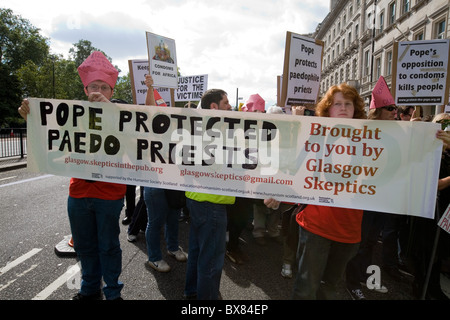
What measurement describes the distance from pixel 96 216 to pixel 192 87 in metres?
5.79

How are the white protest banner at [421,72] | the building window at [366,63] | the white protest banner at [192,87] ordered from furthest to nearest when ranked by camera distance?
the building window at [366,63] → the white protest banner at [192,87] → the white protest banner at [421,72]

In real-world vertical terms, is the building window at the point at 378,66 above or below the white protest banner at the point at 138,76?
above

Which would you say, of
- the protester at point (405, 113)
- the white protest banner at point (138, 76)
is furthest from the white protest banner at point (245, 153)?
the protester at point (405, 113)

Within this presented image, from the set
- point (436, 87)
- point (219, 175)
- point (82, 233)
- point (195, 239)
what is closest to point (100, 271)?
point (82, 233)

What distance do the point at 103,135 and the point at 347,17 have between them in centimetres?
4368

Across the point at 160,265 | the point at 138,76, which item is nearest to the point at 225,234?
the point at 160,265

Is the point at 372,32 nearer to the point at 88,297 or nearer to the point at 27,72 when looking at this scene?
Result: the point at 88,297

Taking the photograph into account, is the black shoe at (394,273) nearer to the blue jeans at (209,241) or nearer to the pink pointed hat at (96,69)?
the blue jeans at (209,241)

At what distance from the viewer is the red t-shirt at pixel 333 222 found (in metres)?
1.97

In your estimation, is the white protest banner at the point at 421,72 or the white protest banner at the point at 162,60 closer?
the white protest banner at the point at 421,72

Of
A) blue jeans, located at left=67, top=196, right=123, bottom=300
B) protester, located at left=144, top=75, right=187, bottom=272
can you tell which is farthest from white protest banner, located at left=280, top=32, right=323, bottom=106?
blue jeans, located at left=67, top=196, right=123, bottom=300

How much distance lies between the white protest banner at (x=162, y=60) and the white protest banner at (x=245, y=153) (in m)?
1.65

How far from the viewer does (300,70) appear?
339 cm
